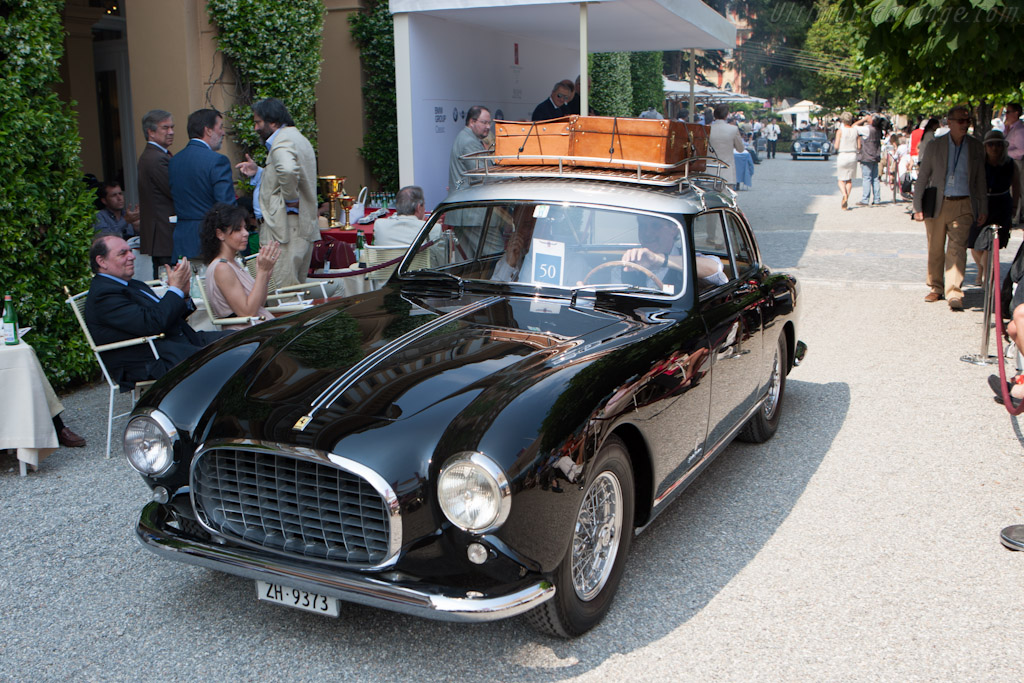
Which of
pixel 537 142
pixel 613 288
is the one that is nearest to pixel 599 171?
pixel 537 142

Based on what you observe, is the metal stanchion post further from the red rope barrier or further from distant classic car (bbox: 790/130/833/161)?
distant classic car (bbox: 790/130/833/161)

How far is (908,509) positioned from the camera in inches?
196

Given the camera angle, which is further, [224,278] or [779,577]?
[224,278]

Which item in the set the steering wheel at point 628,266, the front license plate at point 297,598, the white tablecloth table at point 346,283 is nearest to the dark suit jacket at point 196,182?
the white tablecloth table at point 346,283

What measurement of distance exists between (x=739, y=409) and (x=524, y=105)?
9.88m

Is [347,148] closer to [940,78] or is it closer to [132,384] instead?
[940,78]

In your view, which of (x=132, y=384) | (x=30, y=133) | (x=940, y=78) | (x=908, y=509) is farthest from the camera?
(x=940, y=78)

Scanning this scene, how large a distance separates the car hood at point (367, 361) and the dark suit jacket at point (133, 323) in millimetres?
1322

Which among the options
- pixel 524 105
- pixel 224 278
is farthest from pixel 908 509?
pixel 524 105

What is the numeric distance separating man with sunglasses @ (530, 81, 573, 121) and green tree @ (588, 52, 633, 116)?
1241cm

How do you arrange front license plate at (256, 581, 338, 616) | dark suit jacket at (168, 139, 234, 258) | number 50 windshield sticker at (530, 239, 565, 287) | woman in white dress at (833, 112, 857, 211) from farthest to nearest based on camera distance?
woman in white dress at (833, 112, 857, 211)
dark suit jacket at (168, 139, 234, 258)
number 50 windshield sticker at (530, 239, 565, 287)
front license plate at (256, 581, 338, 616)

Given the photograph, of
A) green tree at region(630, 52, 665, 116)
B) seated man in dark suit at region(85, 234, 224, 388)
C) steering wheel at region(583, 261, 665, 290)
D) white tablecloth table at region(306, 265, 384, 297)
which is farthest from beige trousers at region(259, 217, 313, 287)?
green tree at region(630, 52, 665, 116)

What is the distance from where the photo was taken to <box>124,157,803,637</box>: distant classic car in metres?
3.16

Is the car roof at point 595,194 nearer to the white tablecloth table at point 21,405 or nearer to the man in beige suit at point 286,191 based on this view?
the white tablecloth table at point 21,405
